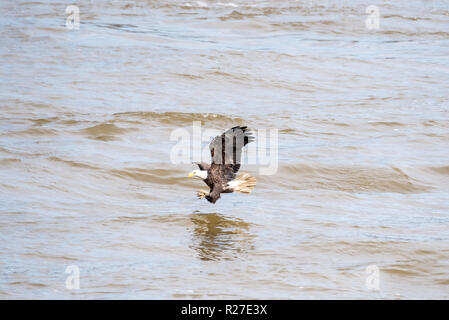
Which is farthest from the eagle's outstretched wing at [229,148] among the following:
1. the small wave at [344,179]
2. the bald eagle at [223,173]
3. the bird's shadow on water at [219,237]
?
the small wave at [344,179]

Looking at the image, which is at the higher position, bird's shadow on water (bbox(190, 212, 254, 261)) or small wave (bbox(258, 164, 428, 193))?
small wave (bbox(258, 164, 428, 193))

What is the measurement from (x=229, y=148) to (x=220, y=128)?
402 centimetres

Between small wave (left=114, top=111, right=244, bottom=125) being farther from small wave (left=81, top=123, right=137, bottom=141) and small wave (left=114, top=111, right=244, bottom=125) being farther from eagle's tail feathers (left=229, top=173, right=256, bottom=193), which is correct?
eagle's tail feathers (left=229, top=173, right=256, bottom=193)

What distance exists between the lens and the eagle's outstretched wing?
8.55 metres

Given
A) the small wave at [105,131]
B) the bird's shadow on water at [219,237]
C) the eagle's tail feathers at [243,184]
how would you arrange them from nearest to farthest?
the bird's shadow on water at [219,237] < the eagle's tail feathers at [243,184] < the small wave at [105,131]

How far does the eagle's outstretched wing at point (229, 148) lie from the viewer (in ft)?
28.1

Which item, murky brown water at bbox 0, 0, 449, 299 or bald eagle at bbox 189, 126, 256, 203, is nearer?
murky brown water at bbox 0, 0, 449, 299

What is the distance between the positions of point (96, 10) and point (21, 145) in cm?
941

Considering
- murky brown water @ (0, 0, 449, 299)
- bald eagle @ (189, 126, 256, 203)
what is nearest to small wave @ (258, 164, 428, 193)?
murky brown water @ (0, 0, 449, 299)

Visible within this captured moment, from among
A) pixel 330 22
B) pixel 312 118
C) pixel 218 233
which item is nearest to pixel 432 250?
pixel 218 233

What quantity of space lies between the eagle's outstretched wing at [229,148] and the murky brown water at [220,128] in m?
0.63

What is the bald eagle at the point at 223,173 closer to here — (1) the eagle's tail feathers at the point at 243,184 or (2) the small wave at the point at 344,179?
(1) the eagle's tail feathers at the point at 243,184

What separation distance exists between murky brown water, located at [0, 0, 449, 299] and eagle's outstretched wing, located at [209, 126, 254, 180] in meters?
0.63

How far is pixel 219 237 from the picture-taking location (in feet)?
28.9
